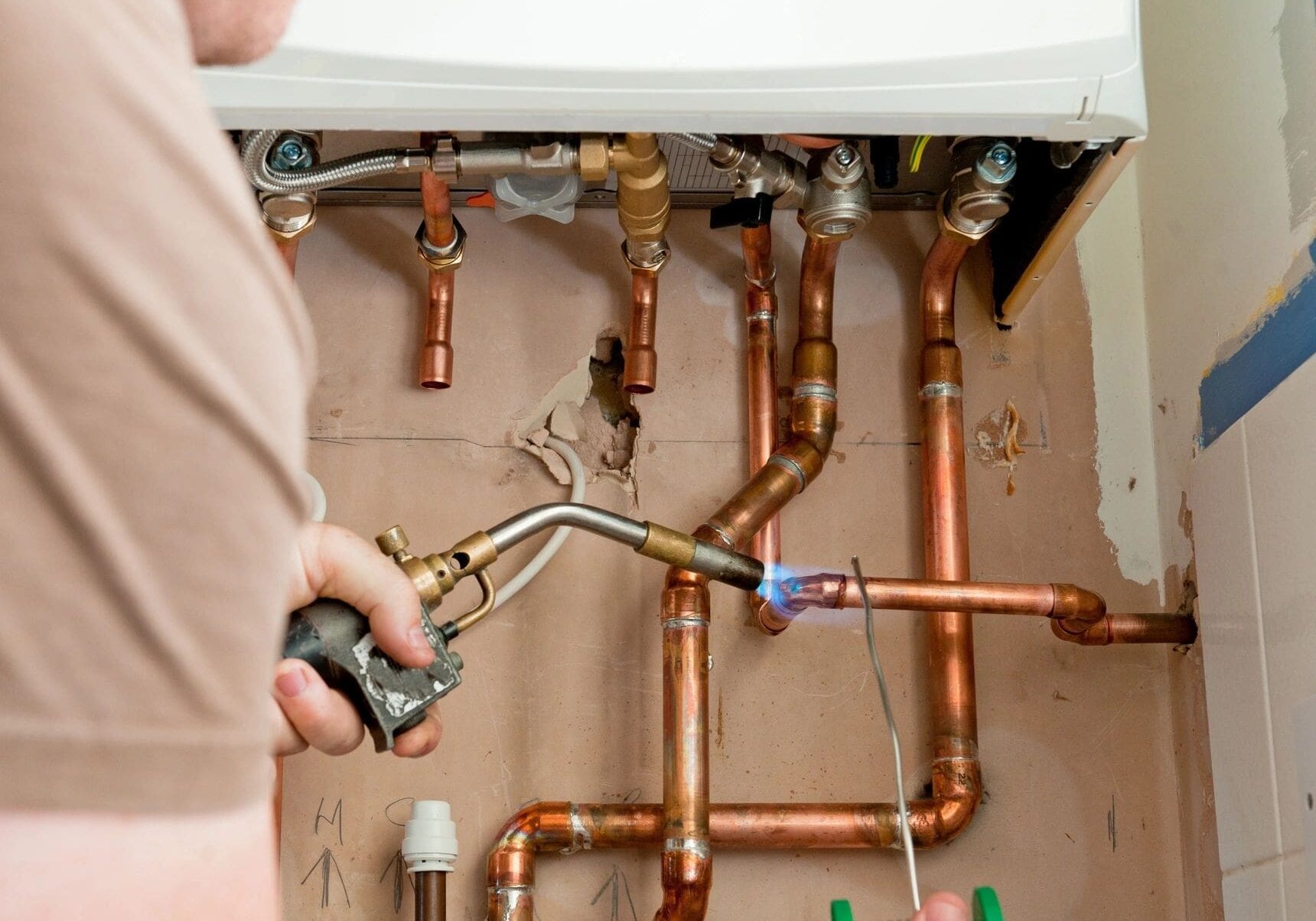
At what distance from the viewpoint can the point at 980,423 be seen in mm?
1312

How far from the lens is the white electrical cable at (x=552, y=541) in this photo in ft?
3.95

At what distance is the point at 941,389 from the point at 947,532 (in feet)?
0.50

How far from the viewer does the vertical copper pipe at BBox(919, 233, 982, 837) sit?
3.78 ft

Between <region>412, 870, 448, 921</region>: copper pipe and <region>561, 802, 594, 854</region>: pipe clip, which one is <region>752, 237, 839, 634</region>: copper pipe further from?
<region>412, 870, 448, 921</region>: copper pipe

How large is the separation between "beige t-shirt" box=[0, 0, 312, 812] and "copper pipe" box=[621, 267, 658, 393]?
3.31 ft

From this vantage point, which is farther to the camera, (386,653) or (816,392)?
(816,392)

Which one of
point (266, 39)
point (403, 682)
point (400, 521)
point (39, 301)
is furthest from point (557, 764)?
point (39, 301)

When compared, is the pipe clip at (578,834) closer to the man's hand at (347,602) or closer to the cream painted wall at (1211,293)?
the man's hand at (347,602)

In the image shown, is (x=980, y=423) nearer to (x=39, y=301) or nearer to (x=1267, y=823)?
(x=1267, y=823)

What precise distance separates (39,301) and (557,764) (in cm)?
103

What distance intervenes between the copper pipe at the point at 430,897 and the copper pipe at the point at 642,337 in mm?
522

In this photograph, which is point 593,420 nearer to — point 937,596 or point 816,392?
point 816,392

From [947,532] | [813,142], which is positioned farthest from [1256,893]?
[813,142]

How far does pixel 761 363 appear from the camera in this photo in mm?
1292
